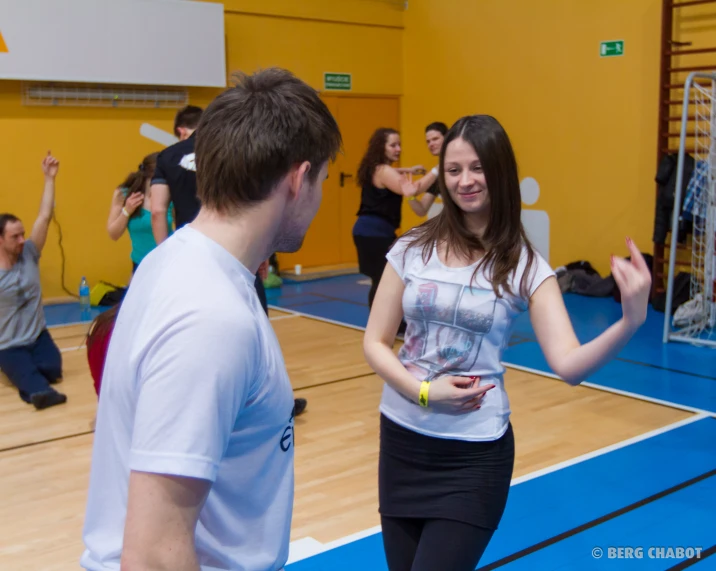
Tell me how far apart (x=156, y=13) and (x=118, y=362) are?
7.67 m

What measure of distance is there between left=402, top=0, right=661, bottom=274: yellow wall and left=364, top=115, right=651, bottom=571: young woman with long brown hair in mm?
6514

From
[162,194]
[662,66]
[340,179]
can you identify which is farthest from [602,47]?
[162,194]

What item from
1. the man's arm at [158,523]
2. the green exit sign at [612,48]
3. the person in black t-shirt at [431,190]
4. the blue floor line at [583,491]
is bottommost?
the blue floor line at [583,491]

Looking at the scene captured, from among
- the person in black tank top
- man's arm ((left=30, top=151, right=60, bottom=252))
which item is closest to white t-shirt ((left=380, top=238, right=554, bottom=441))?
man's arm ((left=30, top=151, right=60, bottom=252))

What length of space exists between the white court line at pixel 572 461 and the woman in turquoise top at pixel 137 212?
8.94 feet

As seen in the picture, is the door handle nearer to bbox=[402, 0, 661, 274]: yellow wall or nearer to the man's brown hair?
bbox=[402, 0, 661, 274]: yellow wall

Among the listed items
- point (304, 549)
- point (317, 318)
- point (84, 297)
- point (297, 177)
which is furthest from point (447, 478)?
point (84, 297)

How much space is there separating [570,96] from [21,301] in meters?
5.91

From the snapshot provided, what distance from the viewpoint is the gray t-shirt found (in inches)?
200

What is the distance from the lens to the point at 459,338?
192 centimetres

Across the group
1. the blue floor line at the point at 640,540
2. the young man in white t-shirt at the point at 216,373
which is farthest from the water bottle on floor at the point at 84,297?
the young man in white t-shirt at the point at 216,373

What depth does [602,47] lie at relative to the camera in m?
8.18

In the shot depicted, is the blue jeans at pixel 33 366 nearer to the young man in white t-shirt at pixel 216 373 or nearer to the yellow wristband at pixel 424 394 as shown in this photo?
the yellow wristband at pixel 424 394

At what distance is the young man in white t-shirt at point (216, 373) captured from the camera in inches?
34.9
